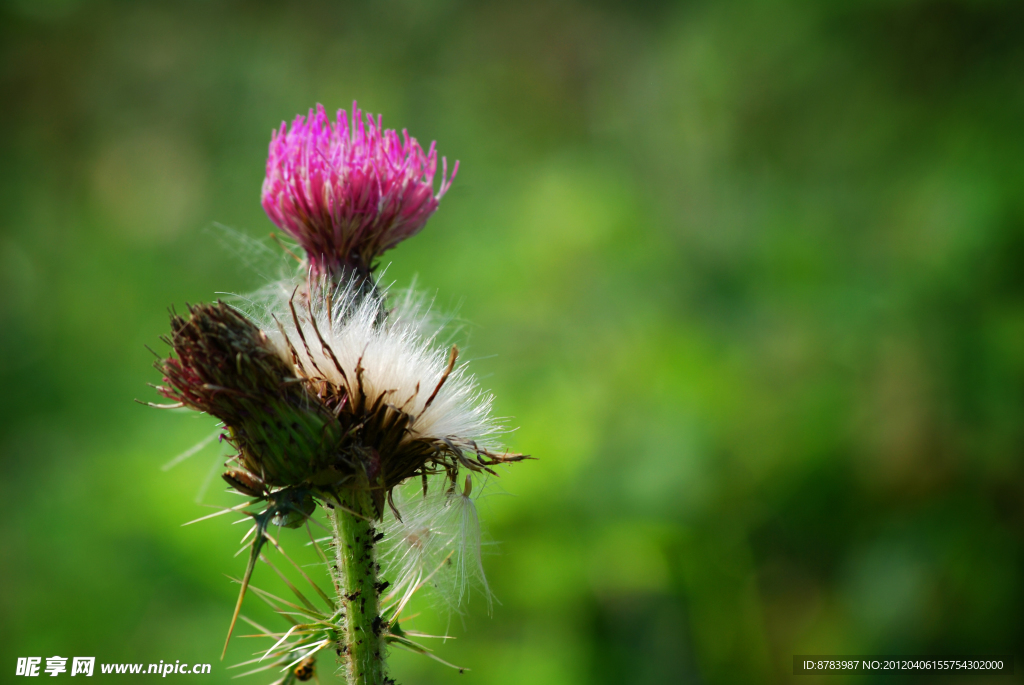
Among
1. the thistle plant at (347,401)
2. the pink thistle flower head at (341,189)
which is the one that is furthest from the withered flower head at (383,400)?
the pink thistle flower head at (341,189)

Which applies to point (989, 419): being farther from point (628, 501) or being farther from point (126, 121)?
point (126, 121)

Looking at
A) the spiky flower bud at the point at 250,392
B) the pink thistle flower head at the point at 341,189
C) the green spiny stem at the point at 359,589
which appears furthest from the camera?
the pink thistle flower head at the point at 341,189

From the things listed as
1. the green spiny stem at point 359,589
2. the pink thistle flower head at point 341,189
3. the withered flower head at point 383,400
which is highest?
the pink thistle flower head at point 341,189

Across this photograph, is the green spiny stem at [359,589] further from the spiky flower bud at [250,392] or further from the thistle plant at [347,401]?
the spiky flower bud at [250,392]

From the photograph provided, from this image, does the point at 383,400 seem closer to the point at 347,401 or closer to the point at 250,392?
the point at 347,401

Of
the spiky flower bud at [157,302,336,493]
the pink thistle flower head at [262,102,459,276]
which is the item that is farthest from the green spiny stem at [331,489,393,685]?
the pink thistle flower head at [262,102,459,276]

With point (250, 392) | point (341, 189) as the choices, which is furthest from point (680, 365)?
point (250, 392)

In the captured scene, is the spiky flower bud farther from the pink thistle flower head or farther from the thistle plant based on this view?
the pink thistle flower head
